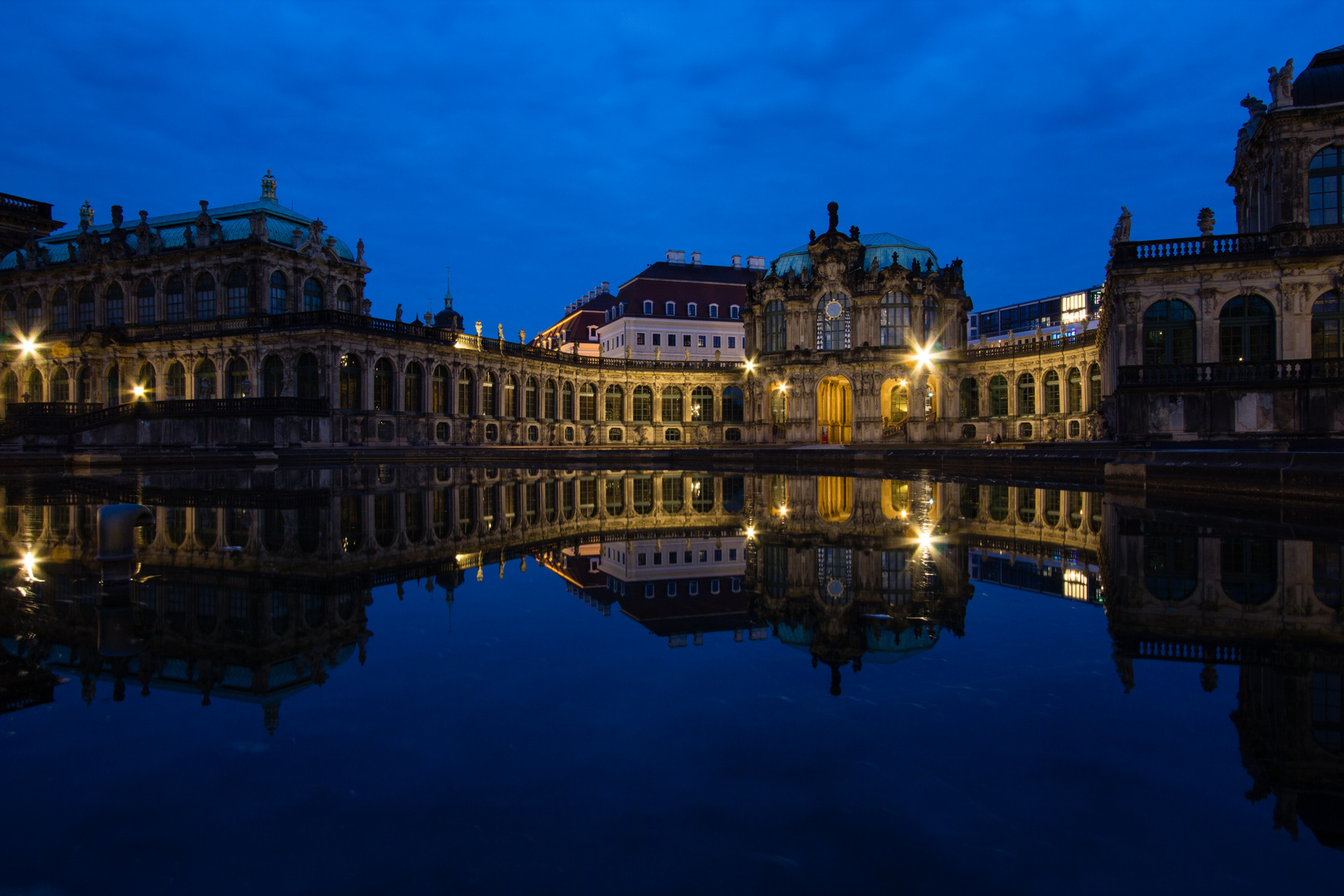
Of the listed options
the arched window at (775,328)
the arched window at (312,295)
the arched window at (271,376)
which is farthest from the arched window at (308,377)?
the arched window at (775,328)

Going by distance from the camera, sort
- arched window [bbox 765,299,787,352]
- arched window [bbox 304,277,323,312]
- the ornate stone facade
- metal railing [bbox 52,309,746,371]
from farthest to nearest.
Answer: arched window [bbox 765,299,787,352]
arched window [bbox 304,277,323,312]
metal railing [bbox 52,309,746,371]
the ornate stone facade

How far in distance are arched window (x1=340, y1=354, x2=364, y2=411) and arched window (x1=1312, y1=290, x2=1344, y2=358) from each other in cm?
4840

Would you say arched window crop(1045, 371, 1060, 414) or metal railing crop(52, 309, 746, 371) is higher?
metal railing crop(52, 309, 746, 371)

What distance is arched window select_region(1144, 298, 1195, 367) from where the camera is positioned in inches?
1132

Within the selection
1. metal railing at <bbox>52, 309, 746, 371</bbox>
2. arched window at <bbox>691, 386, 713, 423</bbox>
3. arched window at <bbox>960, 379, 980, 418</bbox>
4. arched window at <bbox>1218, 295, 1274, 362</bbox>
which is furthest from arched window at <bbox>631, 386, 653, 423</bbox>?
arched window at <bbox>1218, 295, 1274, 362</bbox>

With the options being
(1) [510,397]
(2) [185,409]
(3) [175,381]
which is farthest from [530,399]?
(3) [175,381]

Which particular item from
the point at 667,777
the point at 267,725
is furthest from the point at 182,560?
the point at 667,777

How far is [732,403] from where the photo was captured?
72.7 m

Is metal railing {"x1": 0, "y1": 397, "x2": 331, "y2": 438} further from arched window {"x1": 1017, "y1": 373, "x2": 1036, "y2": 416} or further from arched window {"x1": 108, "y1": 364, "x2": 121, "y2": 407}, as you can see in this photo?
arched window {"x1": 1017, "y1": 373, "x2": 1036, "y2": 416}

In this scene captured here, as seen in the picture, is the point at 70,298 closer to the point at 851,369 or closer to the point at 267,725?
the point at 851,369

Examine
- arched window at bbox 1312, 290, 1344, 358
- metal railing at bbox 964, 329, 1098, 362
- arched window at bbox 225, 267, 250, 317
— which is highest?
arched window at bbox 225, 267, 250, 317

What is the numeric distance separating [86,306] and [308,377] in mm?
23371

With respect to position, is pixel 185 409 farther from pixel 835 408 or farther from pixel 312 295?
pixel 835 408

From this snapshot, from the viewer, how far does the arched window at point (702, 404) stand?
2849 inches
